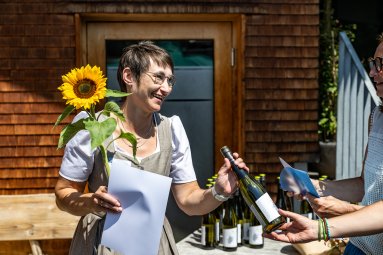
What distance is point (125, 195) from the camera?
2.19 metres

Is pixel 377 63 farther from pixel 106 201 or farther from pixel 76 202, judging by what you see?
pixel 76 202

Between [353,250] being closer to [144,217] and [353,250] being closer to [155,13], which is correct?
[144,217]

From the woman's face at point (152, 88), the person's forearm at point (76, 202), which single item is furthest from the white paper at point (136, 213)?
the woman's face at point (152, 88)

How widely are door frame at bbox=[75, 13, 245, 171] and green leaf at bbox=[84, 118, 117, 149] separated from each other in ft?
11.7

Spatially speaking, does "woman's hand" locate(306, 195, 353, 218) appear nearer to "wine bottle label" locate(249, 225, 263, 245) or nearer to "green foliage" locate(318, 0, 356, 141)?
"wine bottle label" locate(249, 225, 263, 245)

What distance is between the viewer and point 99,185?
2.49 meters

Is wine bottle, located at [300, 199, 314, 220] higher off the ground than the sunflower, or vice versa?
the sunflower

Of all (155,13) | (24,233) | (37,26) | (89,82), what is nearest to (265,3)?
(155,13)

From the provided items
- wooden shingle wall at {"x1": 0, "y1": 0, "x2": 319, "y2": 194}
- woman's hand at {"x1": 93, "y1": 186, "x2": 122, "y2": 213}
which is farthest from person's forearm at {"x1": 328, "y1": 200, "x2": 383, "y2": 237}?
wooden shingle wall at {"x1": 0, "y1": 0, "x2": 319, "y2": 194}

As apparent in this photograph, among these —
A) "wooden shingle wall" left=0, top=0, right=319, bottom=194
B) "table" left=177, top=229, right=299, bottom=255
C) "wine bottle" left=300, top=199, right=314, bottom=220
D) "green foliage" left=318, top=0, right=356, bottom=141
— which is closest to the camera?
"table" left=177, top=229, right=299, bottom=255

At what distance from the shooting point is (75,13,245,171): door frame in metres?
5.66

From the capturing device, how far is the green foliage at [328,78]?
6.23 meters

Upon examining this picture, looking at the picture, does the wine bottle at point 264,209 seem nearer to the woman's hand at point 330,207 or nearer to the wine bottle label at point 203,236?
the woman's hand at point 330,207

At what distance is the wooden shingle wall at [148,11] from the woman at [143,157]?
3032mm
